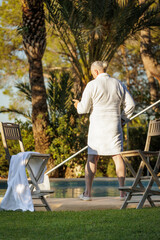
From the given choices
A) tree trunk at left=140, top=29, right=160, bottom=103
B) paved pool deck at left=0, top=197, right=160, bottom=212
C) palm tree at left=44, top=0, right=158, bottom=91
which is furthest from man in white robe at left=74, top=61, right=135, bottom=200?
tree trunk at left=140, top=29, right=160, bottom=103

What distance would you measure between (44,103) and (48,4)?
8.40 ft

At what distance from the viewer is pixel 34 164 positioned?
172 inches

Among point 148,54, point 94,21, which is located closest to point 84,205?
point 94,21

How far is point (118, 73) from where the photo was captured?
22.0 meters

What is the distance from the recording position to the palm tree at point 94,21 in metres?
10.4

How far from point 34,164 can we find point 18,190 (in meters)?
0.37

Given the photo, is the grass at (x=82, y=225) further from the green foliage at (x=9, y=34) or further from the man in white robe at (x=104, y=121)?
the green foliage at (x=9, y=34)

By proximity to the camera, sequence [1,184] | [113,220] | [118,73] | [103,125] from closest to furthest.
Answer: [113,220], [103,125], [1,184], [118,73]

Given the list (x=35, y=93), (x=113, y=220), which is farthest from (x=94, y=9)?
(x=113, y=220)

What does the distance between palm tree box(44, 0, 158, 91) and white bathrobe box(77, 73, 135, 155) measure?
5811 millimetres

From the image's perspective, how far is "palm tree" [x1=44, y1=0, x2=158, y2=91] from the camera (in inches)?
410

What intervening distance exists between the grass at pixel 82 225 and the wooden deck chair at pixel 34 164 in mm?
373

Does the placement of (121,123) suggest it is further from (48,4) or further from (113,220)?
(48,4)

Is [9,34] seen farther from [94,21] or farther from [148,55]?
[94,21]
